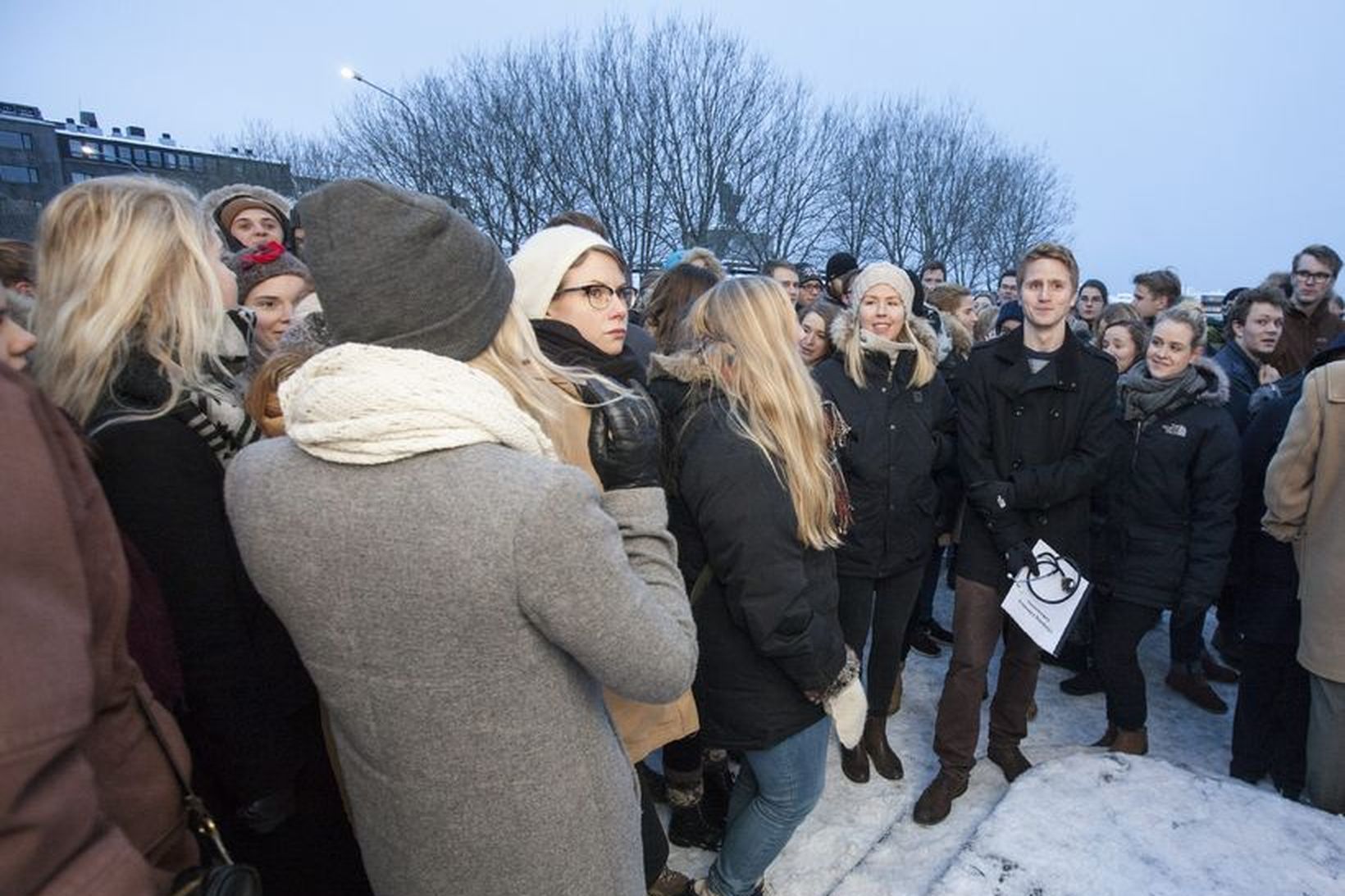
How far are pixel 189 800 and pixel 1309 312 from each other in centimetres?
672

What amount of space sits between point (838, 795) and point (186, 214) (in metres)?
3.18

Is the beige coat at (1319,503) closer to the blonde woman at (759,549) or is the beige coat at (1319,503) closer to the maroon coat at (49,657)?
the blonde woman at (759,549)

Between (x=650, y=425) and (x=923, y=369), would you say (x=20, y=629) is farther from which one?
(x=923, y=369)

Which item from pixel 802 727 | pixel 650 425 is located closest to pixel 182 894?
pixel 650 425

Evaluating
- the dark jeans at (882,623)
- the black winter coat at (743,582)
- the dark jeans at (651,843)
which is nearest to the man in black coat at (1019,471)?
the dark jeans at (882,623)

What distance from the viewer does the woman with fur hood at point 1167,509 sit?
10.6 ft

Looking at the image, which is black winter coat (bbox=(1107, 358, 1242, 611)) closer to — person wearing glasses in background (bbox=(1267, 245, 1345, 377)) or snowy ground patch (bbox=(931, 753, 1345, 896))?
snowy ground patch (bbox=(931, 753, 1345, 896))

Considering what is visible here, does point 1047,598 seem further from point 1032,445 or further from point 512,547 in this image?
point 512,547

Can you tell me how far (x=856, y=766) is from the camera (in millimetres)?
3248

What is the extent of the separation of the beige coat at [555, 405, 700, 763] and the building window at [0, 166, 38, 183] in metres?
64.0

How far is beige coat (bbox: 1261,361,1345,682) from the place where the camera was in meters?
2.58

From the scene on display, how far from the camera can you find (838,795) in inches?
124

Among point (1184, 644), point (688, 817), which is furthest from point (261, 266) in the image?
point (1184, 644)

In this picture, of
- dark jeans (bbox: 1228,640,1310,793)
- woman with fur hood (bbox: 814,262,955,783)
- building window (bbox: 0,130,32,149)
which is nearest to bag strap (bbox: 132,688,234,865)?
woman with fur hood (bbox: 814,262,955,783)
